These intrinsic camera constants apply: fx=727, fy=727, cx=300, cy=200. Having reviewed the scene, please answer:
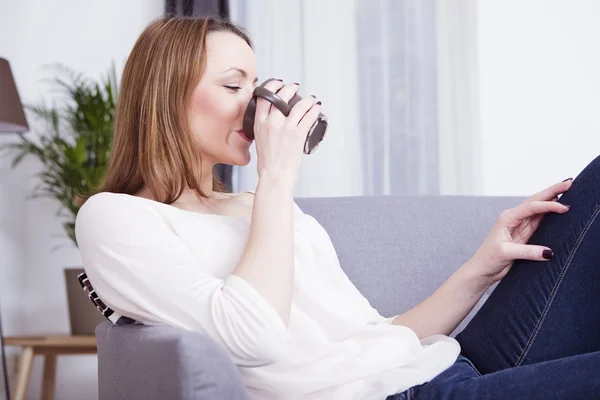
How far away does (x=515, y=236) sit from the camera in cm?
137

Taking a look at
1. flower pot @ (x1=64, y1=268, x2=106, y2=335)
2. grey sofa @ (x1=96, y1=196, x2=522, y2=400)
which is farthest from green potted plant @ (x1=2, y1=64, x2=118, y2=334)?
grey sofa @ (x1=96, y1=196, x2=522, y2=400)

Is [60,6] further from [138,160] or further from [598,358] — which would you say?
[598,358]

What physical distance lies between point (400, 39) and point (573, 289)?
2.25 m

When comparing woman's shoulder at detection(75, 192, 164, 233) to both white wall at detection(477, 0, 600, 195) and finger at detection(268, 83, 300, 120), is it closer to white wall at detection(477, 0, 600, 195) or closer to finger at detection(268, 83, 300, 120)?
finger at detection(268, 83, 300, 120)

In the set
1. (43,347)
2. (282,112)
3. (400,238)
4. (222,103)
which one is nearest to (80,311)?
(43,347)

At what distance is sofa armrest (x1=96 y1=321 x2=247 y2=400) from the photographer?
87 cm

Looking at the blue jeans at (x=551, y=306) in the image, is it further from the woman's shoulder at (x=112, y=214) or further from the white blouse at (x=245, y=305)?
the woman's shoulder at (x=112, y=214)

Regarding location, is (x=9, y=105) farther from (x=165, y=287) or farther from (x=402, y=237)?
(x=165, y=287)

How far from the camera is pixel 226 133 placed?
51.2 inches

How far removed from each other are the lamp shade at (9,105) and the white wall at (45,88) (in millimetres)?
708

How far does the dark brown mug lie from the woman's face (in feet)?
0.17

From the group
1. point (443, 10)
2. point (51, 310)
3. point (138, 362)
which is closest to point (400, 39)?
point (443, 10)

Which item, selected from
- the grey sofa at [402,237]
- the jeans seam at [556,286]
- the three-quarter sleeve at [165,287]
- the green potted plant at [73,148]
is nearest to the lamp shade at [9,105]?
the green potted plant at [73,148]

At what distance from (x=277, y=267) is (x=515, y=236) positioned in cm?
53
